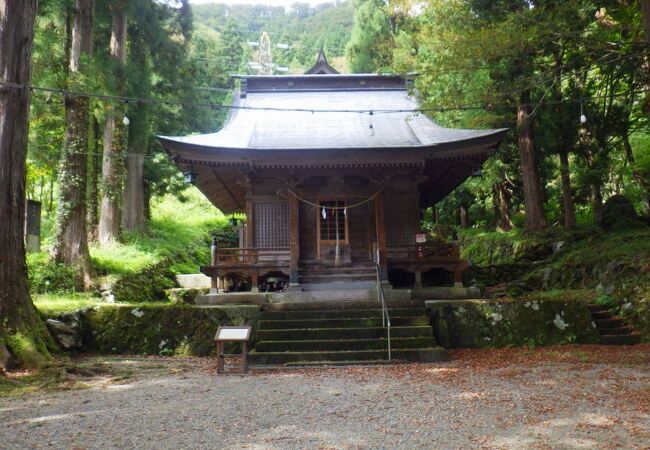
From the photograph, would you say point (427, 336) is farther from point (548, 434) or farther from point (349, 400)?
point (548, 434)

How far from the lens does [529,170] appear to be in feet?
50.7

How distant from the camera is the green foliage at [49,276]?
39.3ft

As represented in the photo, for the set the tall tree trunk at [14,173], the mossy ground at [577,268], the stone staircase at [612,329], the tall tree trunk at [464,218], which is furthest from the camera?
the tall tree trunk at [464,218]

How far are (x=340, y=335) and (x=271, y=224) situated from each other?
4679 mm

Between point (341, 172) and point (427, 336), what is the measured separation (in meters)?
5.06

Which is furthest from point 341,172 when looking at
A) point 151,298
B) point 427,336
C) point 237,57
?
point 237,57

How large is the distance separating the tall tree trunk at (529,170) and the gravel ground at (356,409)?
858cm

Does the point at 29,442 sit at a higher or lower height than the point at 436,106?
lower

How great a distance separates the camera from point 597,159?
1473cm

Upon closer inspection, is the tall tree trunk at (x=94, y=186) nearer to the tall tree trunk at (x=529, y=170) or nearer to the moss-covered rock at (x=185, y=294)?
the moss-covered rock at (x=185, y=294)

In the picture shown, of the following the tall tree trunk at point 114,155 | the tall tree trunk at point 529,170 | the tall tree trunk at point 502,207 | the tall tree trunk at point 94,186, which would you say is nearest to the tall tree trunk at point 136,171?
the tall tree trunk at point 94,186

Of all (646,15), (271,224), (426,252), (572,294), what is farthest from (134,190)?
(646,15)

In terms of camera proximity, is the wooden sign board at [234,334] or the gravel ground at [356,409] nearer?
the gravel ground at [356,409]

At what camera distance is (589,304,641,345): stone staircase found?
941 centimetres
